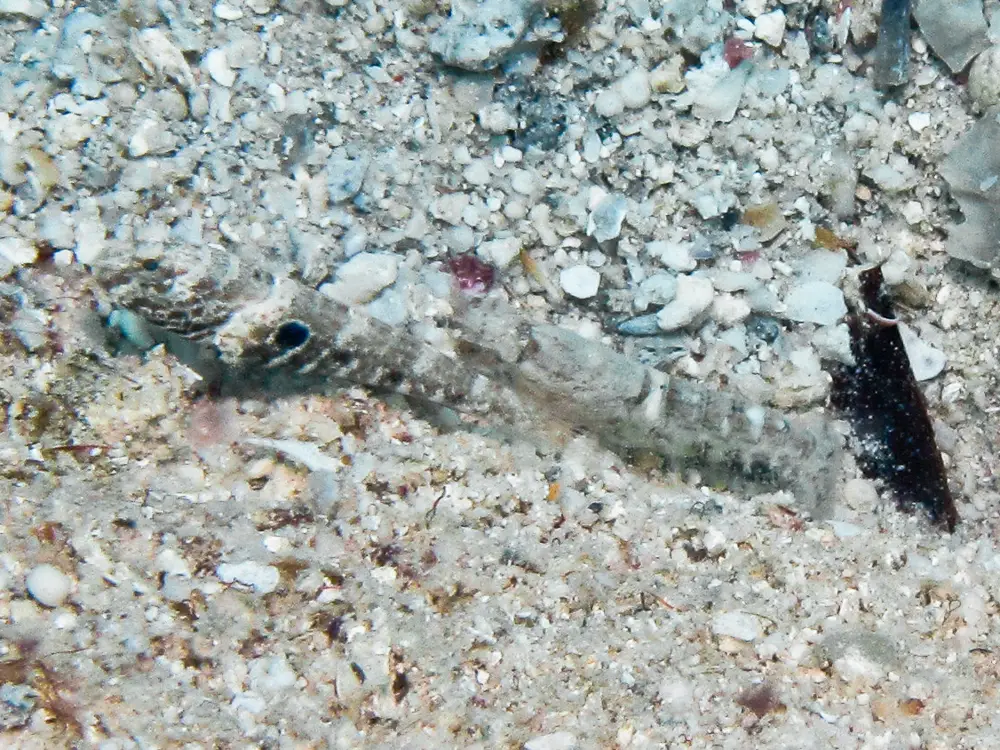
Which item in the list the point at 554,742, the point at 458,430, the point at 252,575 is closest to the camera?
the point at 554,742

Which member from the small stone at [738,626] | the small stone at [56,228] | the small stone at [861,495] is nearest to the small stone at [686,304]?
the small stone at [861,495]

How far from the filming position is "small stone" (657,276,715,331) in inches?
120

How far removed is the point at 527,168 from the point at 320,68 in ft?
2.70

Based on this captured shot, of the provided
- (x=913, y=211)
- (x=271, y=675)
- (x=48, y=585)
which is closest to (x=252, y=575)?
(x=271, y=675)

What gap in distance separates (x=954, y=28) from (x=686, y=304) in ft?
4.86

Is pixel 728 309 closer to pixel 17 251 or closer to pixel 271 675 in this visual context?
pixel 271 675

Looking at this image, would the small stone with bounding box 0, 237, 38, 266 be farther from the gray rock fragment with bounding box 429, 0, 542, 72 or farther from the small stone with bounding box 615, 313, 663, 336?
the small stone with bounding box 615, 313, 663, 336

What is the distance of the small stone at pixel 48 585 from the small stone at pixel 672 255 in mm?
2197

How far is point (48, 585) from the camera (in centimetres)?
206

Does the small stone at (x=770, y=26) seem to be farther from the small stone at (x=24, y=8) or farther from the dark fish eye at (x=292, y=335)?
the small stone at (x=24, y=8)

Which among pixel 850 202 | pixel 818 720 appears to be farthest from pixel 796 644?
pixel 850 202

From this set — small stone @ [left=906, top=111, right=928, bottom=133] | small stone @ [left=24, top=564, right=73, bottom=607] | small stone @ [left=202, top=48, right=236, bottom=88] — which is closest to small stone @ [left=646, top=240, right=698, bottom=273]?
small stone @ [left=906, top=111, right=928, bottom=133]

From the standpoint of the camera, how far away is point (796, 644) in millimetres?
2260

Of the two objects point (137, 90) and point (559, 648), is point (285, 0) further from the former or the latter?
point (559, 648)
